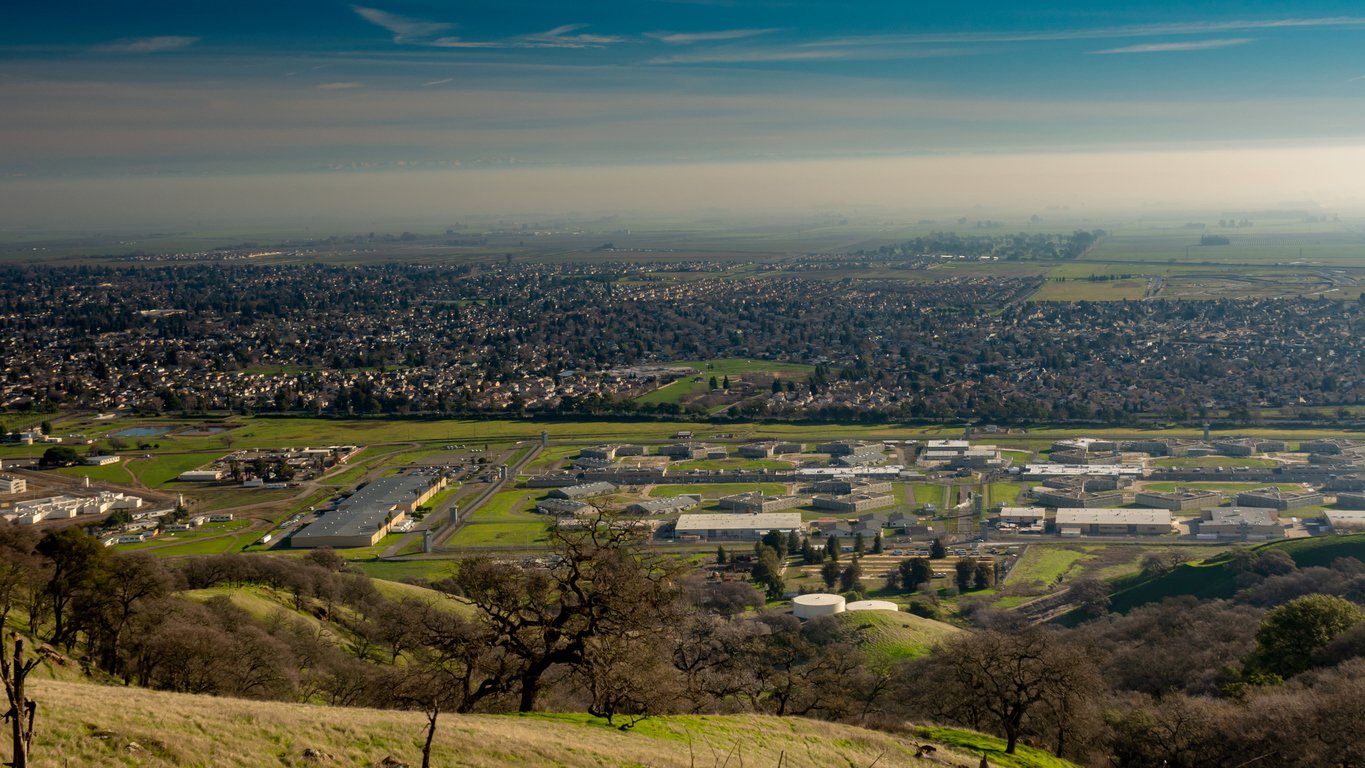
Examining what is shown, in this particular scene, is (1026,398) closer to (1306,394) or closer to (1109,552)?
(1306,394)

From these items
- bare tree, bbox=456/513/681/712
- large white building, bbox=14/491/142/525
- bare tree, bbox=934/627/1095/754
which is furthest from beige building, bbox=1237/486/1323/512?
large white building, bbox=14/491/142/525

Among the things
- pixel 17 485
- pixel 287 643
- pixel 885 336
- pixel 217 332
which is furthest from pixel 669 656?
pixel 217 332

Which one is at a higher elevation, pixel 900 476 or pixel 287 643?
pixel 287 643

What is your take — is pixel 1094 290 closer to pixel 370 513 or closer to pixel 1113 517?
pixel 1113 517

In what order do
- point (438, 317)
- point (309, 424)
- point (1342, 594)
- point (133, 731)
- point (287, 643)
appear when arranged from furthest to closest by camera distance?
point (438, 317)
point (309, 424)
point (1342, 594)
point (287, 643)
point (133, 731)

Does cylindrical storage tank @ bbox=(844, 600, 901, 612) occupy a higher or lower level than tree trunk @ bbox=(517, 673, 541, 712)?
lower

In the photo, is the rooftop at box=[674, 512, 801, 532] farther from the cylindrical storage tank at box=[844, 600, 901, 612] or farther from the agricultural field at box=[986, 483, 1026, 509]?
the cylindrical storage tank at box=[844, 600, 901, 612]
